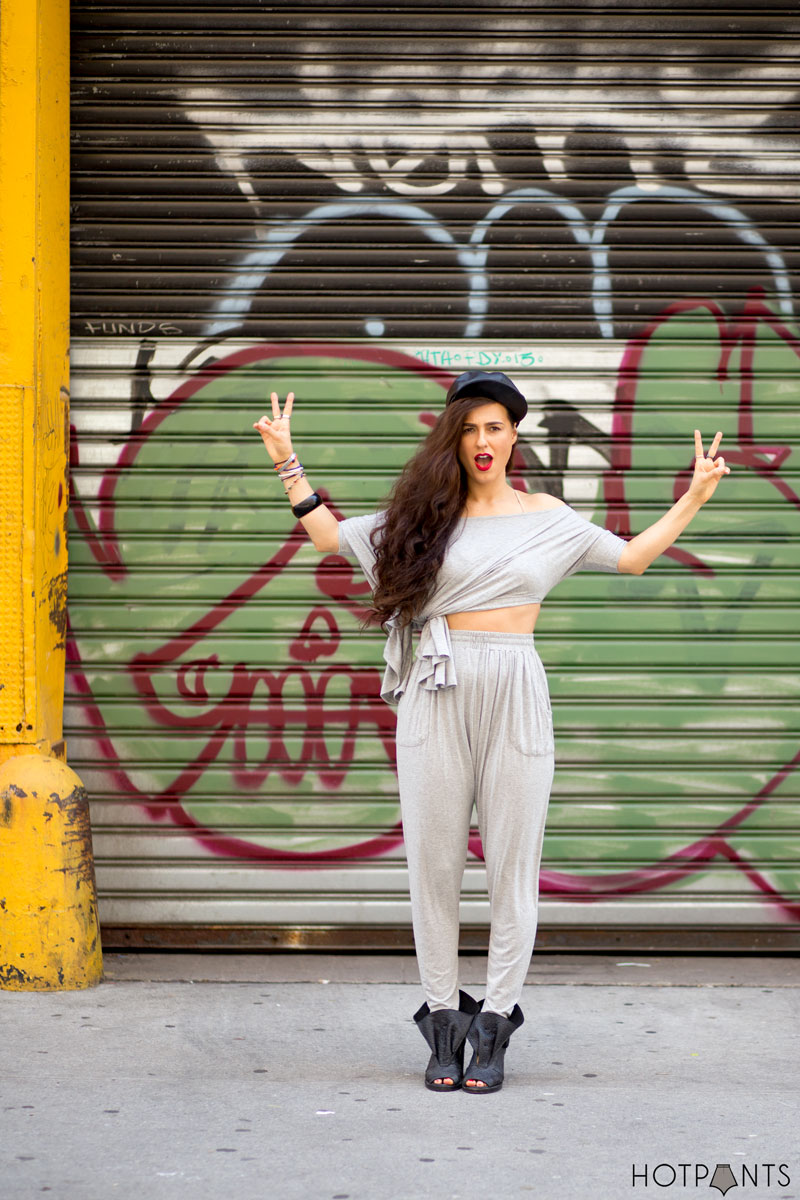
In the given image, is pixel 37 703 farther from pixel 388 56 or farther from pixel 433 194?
pixel 388 56

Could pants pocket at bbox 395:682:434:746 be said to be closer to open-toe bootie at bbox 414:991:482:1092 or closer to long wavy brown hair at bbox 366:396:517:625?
long wavy brown hair at bbox 366:396:517:625

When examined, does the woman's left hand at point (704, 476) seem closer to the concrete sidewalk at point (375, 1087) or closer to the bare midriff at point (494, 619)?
the bare midriff at point (494, 619)

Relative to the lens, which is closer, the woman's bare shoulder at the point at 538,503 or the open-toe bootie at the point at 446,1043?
the open-toe bootie at the point at 446,1043

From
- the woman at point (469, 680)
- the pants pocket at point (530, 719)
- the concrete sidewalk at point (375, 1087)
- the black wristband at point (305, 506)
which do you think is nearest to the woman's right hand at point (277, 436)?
the woman at point (469, 680)

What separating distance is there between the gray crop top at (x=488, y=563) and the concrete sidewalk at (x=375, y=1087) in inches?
45.7

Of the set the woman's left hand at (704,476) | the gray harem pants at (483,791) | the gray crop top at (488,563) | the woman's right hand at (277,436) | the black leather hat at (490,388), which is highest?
the black leather hat at (490,388)

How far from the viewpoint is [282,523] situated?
5223 millimetres

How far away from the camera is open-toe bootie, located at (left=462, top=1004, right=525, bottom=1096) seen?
12.0ft

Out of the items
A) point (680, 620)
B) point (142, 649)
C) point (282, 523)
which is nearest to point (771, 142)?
point (680, 620)

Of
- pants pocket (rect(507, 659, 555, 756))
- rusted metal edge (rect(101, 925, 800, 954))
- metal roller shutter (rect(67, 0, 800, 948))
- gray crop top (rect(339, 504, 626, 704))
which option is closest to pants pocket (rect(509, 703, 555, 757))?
pants pocket (rect(507, 659, 555, 756))

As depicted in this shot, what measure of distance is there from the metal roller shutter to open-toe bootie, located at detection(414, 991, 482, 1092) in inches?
56.7

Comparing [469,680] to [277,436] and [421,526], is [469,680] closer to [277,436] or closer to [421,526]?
[421,526]

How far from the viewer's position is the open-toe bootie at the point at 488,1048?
365 cm

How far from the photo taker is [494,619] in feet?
12.1
